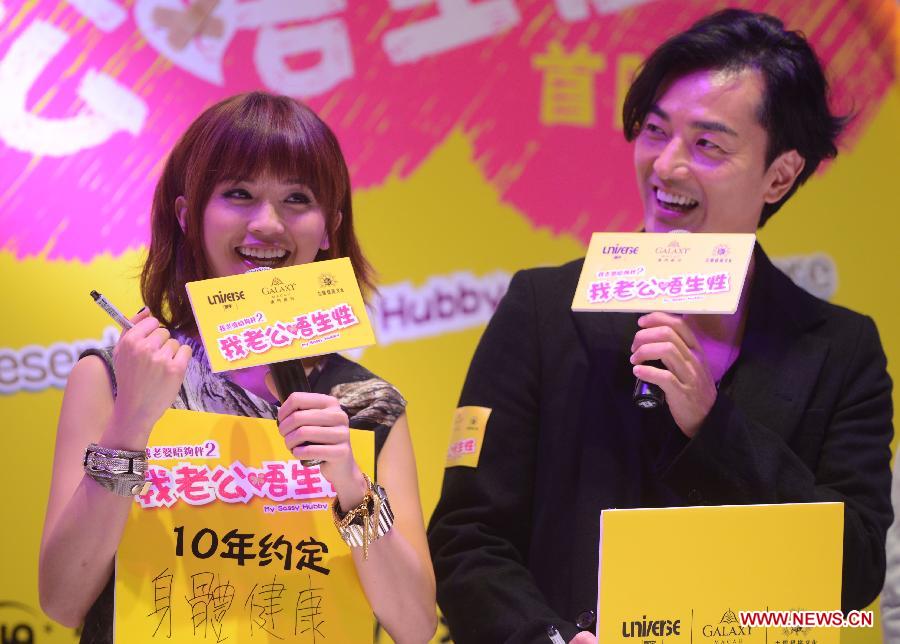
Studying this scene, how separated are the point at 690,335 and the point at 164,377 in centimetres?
75

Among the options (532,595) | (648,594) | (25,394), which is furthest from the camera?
(25,394)

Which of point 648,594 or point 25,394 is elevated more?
point 25,394

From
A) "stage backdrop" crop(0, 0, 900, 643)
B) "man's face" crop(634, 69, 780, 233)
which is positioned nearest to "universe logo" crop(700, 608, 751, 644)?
"man's face" crop(634, 69, 780, 233)

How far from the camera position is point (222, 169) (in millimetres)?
1792

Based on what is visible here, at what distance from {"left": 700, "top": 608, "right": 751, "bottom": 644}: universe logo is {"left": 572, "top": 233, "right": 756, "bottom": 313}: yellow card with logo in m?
0.41

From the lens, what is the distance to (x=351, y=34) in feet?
9.57

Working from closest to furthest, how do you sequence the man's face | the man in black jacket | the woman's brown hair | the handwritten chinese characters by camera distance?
the handwritten chinese characters, the man in black jacket, the woman's brown hair, the man's face

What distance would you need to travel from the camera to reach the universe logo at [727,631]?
4.89 ft

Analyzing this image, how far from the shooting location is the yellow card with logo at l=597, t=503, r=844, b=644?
147 cm

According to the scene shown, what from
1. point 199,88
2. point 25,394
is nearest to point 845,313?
point 199,88

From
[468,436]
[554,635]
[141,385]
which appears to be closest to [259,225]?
[141,385]

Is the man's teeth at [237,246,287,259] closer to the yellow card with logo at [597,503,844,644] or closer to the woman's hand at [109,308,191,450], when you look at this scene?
the woman's hand at [109,308,191,450]

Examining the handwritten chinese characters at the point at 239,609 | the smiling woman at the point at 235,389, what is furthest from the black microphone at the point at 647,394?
the handwritten chinese characters at the point at 239,609

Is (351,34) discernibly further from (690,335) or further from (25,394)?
(690,335)
